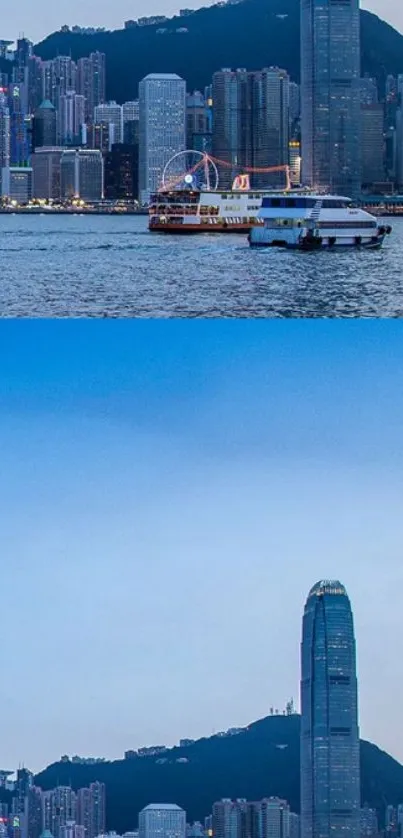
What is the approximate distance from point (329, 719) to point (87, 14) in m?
1.86

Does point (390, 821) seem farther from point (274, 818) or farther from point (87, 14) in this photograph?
point (87, 14)

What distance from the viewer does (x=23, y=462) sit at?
2049 mm

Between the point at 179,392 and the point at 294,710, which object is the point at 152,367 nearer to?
the point at 179,392

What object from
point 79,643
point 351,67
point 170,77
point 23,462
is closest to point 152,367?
point 23,462

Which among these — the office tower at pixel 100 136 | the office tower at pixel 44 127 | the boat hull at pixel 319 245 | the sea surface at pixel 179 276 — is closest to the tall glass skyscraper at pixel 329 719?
the office tower at pixel 100 136

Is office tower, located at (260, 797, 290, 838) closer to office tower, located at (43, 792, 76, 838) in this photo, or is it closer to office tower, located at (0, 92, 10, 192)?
office tower, located at (43, 792, 76, 838)

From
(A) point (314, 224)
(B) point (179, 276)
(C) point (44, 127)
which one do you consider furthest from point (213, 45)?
(B) point (179, 276)

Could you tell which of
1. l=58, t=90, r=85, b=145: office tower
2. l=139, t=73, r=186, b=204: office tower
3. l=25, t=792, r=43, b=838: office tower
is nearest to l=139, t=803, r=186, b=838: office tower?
l=25, t=792, r=43, b=838: office tower

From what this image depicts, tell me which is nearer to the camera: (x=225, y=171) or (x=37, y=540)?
(x=37, y=540)

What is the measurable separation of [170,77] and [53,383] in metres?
1.74

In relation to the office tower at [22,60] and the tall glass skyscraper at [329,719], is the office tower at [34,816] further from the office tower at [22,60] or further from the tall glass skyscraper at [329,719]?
the office tower at [22,60]

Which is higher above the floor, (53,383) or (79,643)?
(53,383)

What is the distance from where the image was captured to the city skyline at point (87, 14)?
10.8 feet

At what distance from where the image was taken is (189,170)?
4.10 metres
